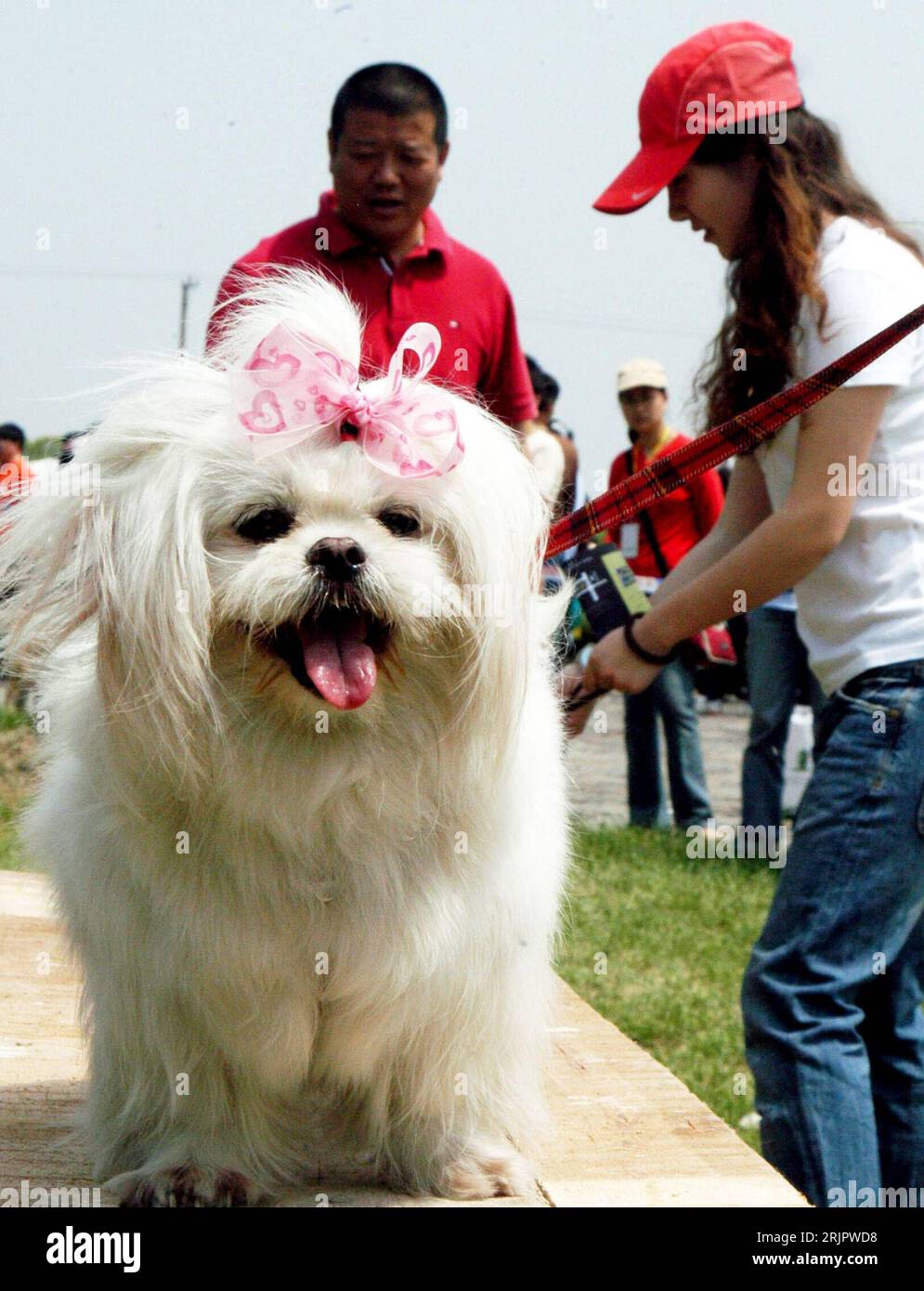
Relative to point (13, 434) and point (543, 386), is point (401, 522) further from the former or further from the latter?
point (13, 434)

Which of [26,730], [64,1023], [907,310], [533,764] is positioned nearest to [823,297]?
[907,310]

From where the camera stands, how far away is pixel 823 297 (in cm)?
255

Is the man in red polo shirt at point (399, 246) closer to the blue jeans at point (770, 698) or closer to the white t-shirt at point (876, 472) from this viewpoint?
the white t-shirt at point (876, 472)

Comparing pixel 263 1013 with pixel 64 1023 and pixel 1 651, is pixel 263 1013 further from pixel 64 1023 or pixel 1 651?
pixel 64 1023

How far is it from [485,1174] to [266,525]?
3.48ft

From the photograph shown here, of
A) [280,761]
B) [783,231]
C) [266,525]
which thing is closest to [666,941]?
[783,231]

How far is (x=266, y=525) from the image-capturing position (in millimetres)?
2027

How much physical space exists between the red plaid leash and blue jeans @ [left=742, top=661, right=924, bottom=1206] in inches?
18.4

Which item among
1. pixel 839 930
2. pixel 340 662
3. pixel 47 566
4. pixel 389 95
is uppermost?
pixel 389 95

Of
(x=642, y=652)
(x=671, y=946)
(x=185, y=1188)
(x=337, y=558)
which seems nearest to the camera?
(x=337, y=558)

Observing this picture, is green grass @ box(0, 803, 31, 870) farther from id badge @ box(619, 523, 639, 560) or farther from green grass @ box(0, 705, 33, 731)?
id badge @ box(619, 523, 639, 560)

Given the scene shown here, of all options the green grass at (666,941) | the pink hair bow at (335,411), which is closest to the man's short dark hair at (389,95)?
the pink hair bow at (335,411)

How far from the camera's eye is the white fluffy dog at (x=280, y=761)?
199 centimetres

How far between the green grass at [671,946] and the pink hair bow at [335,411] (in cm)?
230
